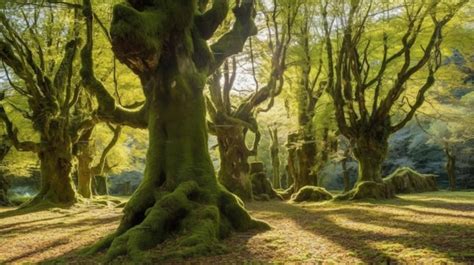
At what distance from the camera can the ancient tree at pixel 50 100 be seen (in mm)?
18344

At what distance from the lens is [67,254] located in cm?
825

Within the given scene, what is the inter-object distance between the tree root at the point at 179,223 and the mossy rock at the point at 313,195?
10.8 meters

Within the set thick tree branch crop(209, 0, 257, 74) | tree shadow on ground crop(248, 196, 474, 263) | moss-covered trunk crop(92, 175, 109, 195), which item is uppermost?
thick tree branch crop(209, 0, 257, 74)

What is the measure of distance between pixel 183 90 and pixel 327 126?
15264 mm

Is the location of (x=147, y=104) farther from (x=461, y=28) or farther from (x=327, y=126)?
(x=461, y=28)

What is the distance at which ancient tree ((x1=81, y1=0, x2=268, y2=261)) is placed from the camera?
27.1ft

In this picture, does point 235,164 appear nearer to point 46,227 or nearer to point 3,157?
point 46,227

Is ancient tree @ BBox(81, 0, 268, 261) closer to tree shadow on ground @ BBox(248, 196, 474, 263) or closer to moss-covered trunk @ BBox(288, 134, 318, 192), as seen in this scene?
tree shadow on ground @ BBox(248, 196, 474, 263)

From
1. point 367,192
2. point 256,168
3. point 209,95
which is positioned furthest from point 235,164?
point 367,192

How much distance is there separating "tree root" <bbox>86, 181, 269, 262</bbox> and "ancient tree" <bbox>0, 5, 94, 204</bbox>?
446 inches

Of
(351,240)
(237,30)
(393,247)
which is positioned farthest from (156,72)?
Result: (393,247)

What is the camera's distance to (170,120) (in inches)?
404

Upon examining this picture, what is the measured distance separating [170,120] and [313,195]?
38.2 feet

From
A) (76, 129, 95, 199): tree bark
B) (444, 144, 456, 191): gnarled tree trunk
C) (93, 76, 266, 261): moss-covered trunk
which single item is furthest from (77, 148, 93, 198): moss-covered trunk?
(444, 144, 456, 191): gnarled tree trunk
